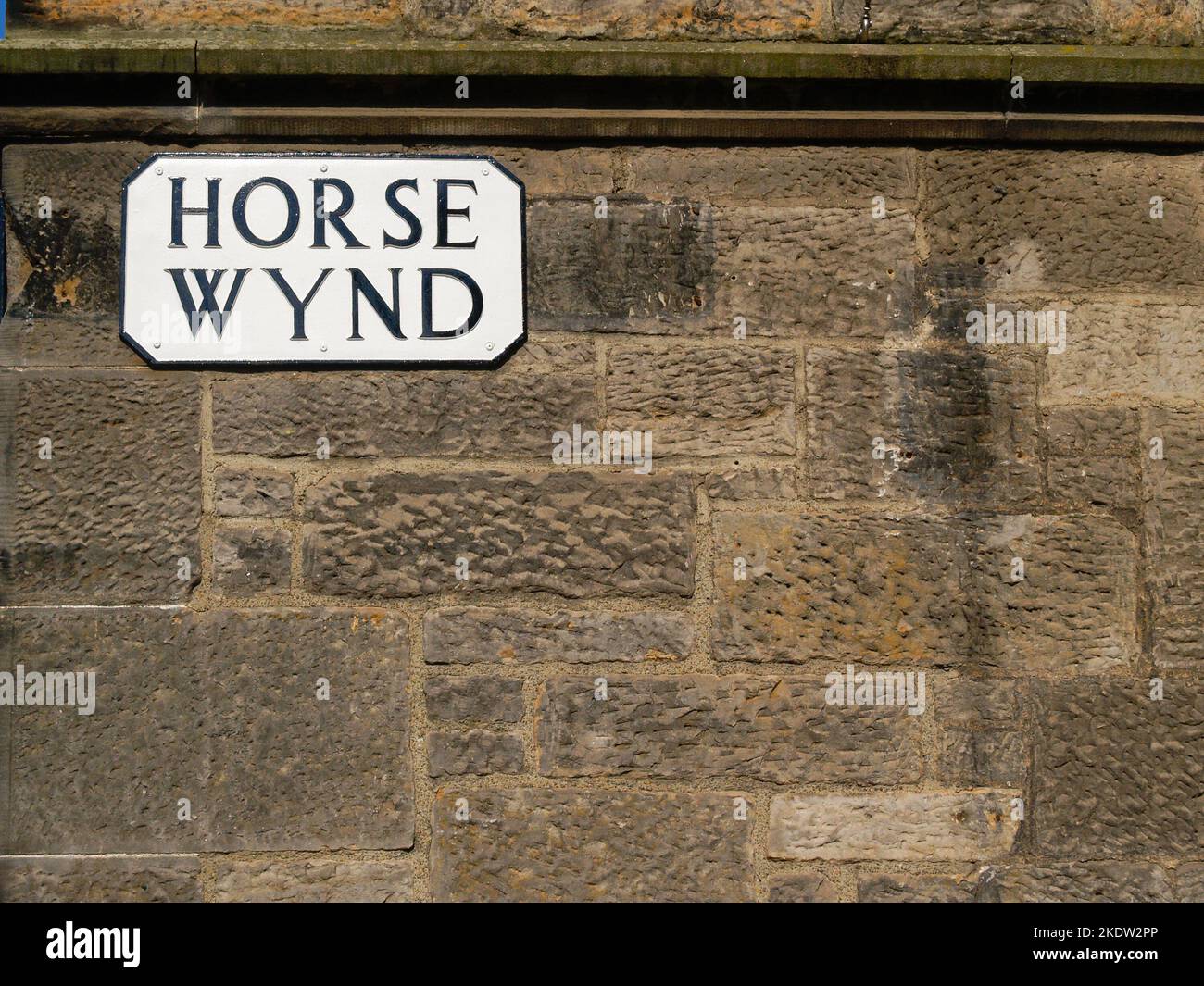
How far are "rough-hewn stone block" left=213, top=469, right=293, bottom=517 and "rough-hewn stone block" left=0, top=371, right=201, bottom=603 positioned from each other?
50 mm

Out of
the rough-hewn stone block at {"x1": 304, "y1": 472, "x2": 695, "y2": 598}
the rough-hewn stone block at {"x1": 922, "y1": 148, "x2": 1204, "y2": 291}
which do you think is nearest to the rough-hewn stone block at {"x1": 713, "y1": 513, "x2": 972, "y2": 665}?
the rough-hewn stone block at {"x1": 304, "y1": 472, "x2": 695, "y2": 598}

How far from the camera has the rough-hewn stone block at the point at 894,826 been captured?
248cm

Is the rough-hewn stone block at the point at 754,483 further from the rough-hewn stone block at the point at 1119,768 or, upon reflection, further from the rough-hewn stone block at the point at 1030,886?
the rough-hewn stone block at the point at 1030,886

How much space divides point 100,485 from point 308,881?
0.98m

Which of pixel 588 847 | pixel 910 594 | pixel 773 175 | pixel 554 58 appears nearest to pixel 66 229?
pixel 554 58

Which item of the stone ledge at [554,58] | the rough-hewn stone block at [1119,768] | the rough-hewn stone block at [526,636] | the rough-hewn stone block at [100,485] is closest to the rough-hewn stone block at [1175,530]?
the rough-hewn stone block at [1119,768]

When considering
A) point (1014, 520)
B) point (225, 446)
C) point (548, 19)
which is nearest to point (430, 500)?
point (225, 446)

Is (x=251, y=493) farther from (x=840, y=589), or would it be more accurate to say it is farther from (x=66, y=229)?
(x=840, y=589)

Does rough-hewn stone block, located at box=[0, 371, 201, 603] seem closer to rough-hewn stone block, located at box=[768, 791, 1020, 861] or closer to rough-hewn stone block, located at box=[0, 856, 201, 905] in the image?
rough-hewn stone block, located at box=[0, 856, 201, 905]

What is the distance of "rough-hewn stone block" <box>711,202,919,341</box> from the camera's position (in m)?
2.55

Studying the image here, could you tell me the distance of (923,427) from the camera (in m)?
2.53

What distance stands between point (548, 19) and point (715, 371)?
89cm

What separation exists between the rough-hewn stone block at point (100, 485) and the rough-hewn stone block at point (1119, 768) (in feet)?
6.31

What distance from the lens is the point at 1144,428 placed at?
100 inches
